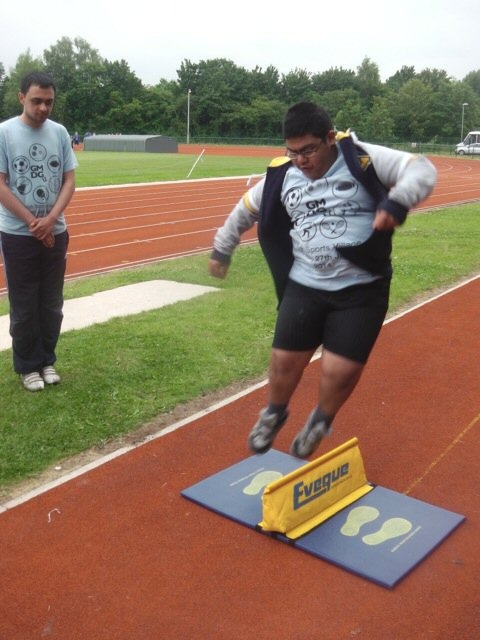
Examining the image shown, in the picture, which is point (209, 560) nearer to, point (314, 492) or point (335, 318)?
point (314, 492)

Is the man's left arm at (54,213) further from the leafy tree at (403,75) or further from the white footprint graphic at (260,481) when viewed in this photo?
the leafy tree at (403,75)

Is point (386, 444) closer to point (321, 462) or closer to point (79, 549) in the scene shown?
point (321, 462)

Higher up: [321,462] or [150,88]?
[150,88]

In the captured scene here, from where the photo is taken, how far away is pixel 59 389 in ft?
18.5

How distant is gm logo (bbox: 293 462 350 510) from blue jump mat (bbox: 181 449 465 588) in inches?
5.9

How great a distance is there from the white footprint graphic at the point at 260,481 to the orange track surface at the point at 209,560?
29 centimetres

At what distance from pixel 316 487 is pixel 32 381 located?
2682 mm

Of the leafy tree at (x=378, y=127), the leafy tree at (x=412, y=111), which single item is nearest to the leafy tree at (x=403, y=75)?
the leafy tree at (x=412, y=111)

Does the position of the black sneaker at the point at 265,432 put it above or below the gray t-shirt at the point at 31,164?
below

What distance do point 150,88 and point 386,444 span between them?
304 ft

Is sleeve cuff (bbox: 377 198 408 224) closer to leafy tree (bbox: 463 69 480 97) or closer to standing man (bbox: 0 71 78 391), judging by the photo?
standing man (bbox: 0 71 78 391)

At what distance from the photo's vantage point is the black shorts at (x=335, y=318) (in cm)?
361

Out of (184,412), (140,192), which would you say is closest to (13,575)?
(184,412)

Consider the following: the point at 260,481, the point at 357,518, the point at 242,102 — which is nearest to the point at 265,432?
the point at 260,481
